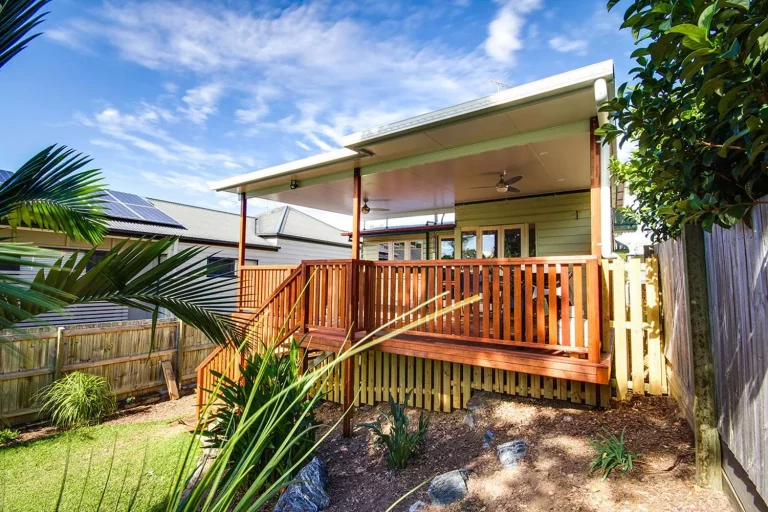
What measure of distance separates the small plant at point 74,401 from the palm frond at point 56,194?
5045 mm

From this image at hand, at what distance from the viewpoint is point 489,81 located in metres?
7.92

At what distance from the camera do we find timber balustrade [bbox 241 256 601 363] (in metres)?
3.74

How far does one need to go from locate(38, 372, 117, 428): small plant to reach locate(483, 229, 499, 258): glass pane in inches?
339

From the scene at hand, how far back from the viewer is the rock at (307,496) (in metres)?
3.54

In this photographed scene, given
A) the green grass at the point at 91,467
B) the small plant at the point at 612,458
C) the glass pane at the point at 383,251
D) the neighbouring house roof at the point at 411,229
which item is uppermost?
the neighbouring house roof at the point at 411,229

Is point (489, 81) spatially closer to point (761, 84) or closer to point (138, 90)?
point (761, 84)

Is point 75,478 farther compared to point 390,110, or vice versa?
point 390,110

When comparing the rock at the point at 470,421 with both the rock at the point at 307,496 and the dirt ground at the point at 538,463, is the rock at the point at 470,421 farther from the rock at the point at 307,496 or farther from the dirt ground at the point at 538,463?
the rock at the point at 307,496

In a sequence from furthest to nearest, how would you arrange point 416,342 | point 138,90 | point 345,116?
point 345,116, point 138,90, point 416,342

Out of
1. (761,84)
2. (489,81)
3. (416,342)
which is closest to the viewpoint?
(761,84)

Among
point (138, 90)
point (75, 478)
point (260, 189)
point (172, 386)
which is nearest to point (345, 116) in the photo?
point (138, 90)

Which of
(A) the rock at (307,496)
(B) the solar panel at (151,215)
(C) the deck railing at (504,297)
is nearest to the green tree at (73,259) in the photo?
(A) the rock at (307,496)

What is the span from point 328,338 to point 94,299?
10.5 feet

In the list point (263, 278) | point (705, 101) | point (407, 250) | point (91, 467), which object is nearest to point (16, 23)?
point (705, 101)
